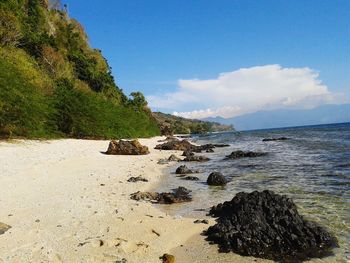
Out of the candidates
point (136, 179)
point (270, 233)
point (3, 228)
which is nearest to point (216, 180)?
point (136, 179)

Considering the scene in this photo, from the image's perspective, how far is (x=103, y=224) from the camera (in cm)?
899

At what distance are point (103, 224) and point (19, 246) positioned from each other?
214 cm

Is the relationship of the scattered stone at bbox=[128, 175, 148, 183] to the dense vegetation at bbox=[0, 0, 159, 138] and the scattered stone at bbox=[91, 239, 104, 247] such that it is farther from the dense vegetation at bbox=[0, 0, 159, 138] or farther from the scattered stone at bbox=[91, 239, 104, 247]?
the dense vegetation at bbox=[0, 0, 159, 138]

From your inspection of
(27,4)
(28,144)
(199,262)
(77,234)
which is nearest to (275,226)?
(199,262)

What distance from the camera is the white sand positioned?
23.6 ft

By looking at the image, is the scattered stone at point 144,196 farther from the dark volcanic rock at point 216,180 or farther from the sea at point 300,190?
the dark volcanic rock at point 216,180

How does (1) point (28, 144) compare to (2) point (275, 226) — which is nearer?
(2) point (275, 226)

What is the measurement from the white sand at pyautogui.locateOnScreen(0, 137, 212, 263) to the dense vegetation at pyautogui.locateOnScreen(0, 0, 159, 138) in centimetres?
1058

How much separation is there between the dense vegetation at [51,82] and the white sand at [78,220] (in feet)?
34.7

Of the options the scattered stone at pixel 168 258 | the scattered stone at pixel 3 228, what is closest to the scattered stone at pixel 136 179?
the scattered stone at pixel 3 228

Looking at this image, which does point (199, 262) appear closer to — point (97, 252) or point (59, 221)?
point (97, 252)

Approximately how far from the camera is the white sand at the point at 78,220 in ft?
23.6

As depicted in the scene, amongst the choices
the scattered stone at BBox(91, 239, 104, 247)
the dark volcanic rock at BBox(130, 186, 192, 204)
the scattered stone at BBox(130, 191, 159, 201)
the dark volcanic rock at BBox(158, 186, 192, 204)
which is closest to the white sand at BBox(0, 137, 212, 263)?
the scattered stone at BBox(91, 239, 104, 247)

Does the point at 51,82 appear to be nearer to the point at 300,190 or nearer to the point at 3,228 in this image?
the point at 300,190
